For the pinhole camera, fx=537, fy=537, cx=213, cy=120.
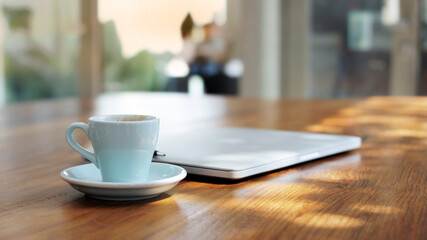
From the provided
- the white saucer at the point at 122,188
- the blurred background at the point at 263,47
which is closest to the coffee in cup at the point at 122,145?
the white saucer at the point at 122,188

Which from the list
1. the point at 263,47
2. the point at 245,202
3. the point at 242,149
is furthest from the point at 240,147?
the point at 263,47

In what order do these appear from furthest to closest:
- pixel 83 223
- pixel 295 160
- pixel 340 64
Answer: pixel 340 64, pixel 295 160, pixel 83 223

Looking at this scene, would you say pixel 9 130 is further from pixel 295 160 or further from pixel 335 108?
pixel 335 108

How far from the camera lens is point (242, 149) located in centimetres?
73

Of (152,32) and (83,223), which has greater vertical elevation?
(152,32)

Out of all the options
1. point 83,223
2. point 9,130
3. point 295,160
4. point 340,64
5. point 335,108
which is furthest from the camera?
point 340,64

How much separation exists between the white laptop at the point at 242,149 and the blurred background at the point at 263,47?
341 centimetres

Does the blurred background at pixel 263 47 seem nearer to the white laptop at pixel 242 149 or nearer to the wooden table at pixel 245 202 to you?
the wooden table at pixel 245 202

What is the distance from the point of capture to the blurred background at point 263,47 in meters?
4.09

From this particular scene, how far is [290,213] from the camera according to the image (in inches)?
18.8

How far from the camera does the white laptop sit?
63 centimetres

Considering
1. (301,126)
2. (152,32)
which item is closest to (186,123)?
(301,126)

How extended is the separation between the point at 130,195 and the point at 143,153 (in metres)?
0.05

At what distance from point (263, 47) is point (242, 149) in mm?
3567
